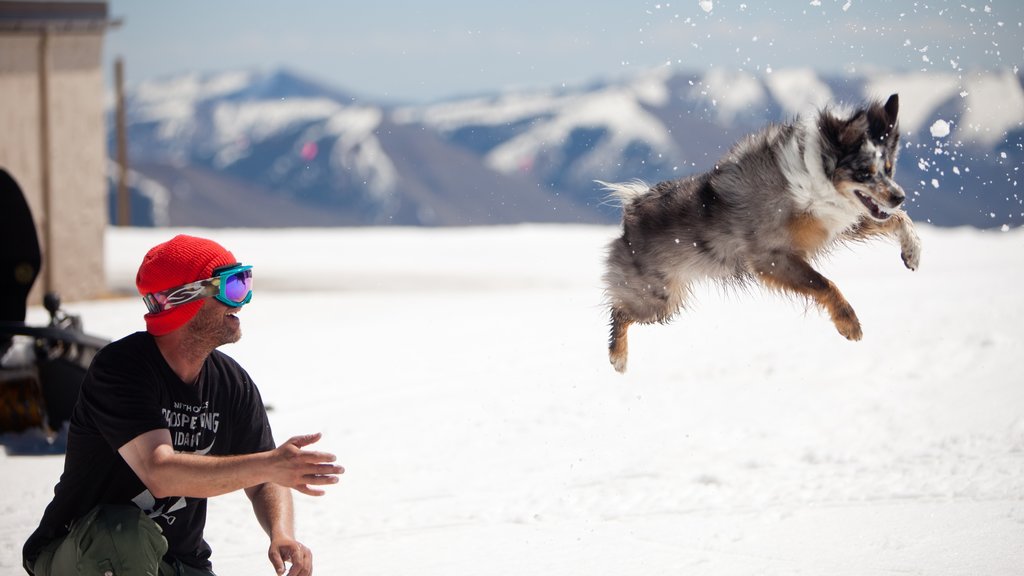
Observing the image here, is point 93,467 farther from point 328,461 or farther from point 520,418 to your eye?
point 520,418

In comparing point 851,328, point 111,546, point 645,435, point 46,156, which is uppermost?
point 46,156

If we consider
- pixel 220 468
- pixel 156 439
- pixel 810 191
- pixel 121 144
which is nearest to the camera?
pixel 220 468

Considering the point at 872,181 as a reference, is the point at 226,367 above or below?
below

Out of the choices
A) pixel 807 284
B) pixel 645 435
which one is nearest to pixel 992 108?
pixel 807 284

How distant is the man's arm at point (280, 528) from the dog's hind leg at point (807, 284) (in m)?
2.04

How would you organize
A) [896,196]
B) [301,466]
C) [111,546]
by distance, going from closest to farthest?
1. [301,466]
2. [111,546]
3. [896,196]

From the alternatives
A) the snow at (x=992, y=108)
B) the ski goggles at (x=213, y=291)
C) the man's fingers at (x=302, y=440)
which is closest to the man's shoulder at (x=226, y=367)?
the ski goggles at (x=213, y=291)

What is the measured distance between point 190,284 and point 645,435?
17.1ft

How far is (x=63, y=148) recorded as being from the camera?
15695mm

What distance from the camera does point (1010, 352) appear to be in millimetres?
9672

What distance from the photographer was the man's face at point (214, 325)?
3.62 meters

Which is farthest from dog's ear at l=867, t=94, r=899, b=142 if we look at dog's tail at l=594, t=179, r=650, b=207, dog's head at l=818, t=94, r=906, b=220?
dog's tail at l=594, t=179, r=650, b=207

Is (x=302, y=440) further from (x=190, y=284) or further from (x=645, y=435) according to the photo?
(x=645, y=435)

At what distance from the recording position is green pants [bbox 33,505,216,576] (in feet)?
11.7
